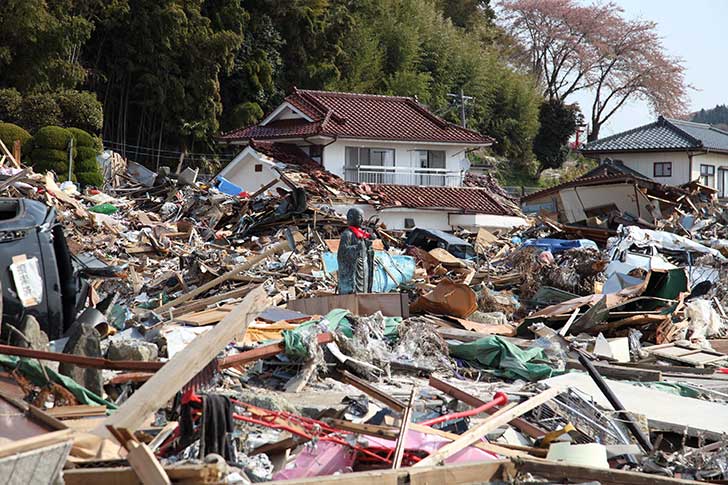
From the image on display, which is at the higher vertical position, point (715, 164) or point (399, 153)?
point (399, 153)

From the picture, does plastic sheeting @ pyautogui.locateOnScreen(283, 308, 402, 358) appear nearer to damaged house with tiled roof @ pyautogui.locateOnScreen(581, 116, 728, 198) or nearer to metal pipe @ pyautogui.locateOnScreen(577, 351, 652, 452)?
metal pipe @ pyautogui.locateOnScreen(577, 351, 652, 452)

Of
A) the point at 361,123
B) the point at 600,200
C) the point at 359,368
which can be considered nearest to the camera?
the point at 359,368

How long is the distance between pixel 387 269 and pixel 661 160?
76.5 feet

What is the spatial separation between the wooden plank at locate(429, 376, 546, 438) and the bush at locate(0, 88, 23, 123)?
70.0 ft

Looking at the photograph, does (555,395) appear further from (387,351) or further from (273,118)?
(273,118)

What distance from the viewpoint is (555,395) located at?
674cm

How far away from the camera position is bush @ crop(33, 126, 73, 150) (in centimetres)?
2366

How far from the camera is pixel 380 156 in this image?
29.6 metres

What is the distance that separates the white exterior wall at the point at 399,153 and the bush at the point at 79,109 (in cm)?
681

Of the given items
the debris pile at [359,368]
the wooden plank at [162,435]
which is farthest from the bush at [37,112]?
the wooden plank at [162,435]

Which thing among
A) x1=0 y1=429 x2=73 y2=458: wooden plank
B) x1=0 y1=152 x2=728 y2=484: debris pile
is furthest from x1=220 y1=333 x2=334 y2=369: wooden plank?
x1=0 y1=429 x2=73 y2=458: wooden plank

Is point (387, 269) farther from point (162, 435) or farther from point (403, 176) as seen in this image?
point (403, 176)

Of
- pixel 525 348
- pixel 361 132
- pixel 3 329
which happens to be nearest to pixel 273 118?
pixel 361 132

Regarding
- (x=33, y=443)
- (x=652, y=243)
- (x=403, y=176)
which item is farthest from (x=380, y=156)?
(x=33, y=443)
